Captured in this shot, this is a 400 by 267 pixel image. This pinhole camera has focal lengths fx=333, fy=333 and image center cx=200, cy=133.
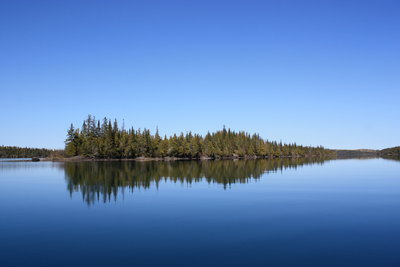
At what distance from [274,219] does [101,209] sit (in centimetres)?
1500

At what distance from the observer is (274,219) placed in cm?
2502

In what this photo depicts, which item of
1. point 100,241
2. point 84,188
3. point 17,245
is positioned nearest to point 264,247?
point 100,241

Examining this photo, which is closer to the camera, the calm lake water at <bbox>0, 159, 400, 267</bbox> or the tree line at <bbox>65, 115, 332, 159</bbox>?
the calm lake water at <bbox>0, 159, 400, 267</bbox>

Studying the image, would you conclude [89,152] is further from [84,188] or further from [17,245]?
[17,245]

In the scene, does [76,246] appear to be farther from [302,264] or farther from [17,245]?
[302,264]

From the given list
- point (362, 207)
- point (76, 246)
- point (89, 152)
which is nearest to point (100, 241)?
point (76, 246)

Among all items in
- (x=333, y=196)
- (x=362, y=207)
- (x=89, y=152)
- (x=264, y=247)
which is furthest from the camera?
(x=89, y=152)

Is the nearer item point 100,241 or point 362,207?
point 100,241

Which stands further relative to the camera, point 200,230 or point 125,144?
point 125,144

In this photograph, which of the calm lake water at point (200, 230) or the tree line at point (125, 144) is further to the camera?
the tree line at point (125, 144)

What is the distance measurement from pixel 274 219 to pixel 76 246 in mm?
14091

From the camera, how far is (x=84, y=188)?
145ft

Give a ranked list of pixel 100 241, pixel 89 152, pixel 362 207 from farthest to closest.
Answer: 1. pixel 89 152
2. pixel 362 207
3. pixel 100 241

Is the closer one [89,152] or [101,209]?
[101,209]
